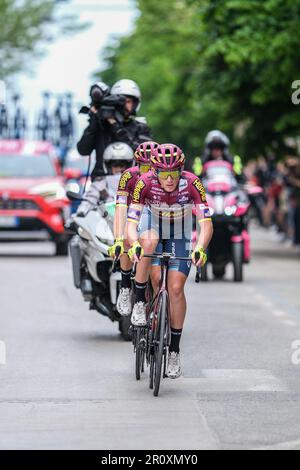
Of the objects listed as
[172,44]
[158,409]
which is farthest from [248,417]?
[172,44]

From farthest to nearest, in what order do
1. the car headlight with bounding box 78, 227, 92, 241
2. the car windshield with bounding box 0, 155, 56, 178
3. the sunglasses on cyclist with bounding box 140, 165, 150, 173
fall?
the car windshield with bounding box 0, 155, 56, 178 → the car headlight with bounding box 78, 227, 92, 241 → the sunglasses on cyclist with bounding box 140, 165, 150, 173

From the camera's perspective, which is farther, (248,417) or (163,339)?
(163,339)

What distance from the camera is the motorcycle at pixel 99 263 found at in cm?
1374

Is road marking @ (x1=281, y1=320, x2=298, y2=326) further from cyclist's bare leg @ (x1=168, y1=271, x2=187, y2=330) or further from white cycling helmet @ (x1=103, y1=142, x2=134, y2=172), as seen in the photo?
cyclist's bare leg @ (x1=168, y1=271, x2=187, y2=330)

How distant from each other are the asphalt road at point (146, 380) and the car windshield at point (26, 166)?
26.2ft

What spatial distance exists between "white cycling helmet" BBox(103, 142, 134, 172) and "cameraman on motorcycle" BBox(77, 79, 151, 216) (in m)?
0.25

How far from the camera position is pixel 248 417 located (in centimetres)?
932

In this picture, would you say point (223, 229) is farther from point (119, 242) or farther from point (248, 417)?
point (248, 417)

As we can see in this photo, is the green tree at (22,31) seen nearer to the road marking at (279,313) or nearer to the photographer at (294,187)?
the photographer at (294,187)

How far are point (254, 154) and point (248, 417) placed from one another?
20075mm

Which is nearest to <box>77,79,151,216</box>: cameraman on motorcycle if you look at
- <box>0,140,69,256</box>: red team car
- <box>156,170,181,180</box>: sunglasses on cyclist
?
<box>156,170,181,180</box>: sunglasses on cyclist

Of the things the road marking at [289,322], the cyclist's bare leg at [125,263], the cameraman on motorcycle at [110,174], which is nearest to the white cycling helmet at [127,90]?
the cameraman on motorcycle at [110,174]

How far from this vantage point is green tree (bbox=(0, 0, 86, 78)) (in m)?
56.4

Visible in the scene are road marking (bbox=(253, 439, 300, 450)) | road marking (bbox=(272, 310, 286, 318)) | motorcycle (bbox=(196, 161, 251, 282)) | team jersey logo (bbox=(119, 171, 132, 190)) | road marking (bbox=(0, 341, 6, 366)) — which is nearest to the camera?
road marking (bbox=(253, 439, 300, 450))
